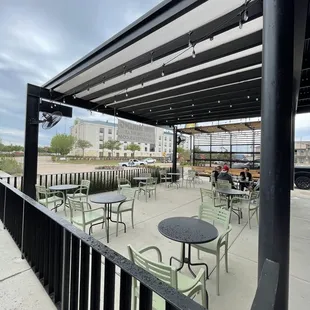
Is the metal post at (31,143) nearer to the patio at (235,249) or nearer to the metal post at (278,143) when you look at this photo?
the patio at (235,249)

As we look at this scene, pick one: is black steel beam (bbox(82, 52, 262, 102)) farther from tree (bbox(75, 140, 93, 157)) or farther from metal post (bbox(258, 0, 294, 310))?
tree (bbox(75, 140, 93, 157))

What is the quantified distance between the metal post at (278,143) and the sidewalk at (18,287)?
178 centimetres

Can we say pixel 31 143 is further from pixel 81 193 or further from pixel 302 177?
pixel 302 177

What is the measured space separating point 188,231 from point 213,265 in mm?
782

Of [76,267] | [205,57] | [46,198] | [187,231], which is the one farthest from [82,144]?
[76,267]

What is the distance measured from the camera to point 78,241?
1.20 meters

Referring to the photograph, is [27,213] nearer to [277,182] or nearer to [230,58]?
[277,182]

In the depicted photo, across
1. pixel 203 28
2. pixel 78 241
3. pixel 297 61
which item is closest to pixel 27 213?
pixel 78 241

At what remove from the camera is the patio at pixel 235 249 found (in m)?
1.77

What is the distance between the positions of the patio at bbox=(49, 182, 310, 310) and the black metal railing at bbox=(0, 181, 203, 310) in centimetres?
70

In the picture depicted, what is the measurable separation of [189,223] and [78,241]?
1329 mm

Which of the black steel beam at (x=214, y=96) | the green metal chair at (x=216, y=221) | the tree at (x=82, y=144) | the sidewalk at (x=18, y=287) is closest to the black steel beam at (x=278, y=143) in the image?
the green metal chair at (x=216, y=221)

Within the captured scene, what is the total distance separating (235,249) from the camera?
8.82 feet

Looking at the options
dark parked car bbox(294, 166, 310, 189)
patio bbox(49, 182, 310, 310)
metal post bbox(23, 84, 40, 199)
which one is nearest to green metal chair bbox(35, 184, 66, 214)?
metal post bbox(23, 84, 40, 199)
